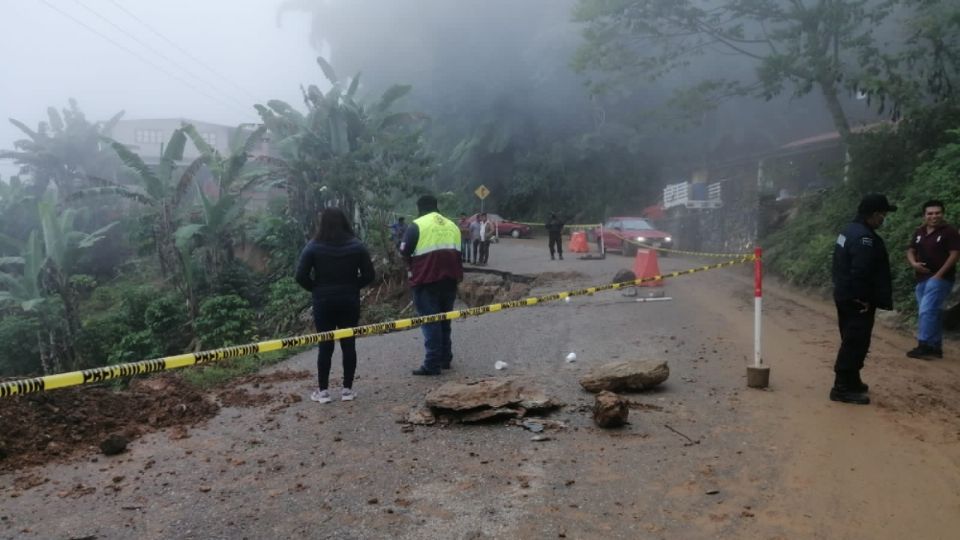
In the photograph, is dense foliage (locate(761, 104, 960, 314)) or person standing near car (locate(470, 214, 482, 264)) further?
person standing near car (locate(470, 214, 482, 264))

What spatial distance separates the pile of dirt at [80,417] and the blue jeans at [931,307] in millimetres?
7045

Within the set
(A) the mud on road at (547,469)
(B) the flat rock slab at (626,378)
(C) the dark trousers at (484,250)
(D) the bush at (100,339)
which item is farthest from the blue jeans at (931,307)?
(D) the bush at (100,339)

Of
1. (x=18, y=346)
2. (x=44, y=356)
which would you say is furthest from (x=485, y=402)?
(x=18, y=346)

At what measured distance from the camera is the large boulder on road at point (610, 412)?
474 cm

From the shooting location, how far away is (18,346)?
17.5 m

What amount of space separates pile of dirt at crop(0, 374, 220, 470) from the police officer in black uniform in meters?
5.20

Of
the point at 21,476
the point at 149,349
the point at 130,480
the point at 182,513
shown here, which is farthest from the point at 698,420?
the point at 149,349

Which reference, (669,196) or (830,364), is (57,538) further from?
(669,196)

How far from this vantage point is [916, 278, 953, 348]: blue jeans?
6805 millimetres

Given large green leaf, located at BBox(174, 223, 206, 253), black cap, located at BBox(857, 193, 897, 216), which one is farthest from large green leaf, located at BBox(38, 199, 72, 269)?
black cap, located at BBox(857, 193, 897, 216)

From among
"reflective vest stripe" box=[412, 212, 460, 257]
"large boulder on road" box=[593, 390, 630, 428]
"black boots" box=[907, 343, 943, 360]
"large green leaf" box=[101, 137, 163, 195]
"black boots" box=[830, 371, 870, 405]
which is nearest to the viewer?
"large boulder on road" box=[593, 390, 630, 428]

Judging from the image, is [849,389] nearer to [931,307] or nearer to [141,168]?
[931,307]

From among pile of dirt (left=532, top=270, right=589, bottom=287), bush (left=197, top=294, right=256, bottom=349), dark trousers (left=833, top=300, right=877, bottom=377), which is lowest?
bush (left=197, top=294, right=256, bottom=349)

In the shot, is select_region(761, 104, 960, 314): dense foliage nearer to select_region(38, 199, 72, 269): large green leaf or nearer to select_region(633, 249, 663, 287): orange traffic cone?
select_region(633, 249, 663, 287): orange traffic cone
